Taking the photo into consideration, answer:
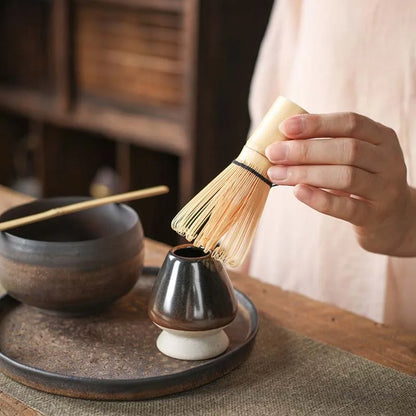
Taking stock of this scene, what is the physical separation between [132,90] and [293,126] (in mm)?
1675

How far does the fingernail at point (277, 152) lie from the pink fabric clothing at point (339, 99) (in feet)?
1.51

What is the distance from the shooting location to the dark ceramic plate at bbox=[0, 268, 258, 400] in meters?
0.71

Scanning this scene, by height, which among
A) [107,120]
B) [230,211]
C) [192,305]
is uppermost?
[230,211]

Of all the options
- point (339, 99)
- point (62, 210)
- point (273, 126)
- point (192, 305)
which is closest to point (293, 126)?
point (273, 126)

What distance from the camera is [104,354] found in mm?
783

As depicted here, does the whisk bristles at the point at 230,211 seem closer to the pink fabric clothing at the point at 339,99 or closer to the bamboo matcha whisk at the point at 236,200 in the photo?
the bamboo matcha whisk at the point at 236,200

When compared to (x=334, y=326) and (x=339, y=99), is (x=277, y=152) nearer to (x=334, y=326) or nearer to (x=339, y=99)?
(x=334, y=326)

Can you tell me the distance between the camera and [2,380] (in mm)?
Result: 751

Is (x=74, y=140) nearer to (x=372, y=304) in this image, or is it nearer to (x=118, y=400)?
(x=372, y=304)

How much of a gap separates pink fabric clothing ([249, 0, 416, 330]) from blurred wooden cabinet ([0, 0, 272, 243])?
0.67 meters

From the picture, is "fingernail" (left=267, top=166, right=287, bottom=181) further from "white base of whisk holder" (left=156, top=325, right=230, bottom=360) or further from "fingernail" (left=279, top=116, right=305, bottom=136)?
"white base of whisk holder" (left=156, top=325, right=230, bottom=360)

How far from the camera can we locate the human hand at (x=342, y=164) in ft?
2.37

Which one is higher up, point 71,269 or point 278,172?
point 278,172

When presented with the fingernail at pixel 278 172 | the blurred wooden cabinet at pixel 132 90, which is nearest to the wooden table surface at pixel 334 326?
the fingernail at pixel 278 172
